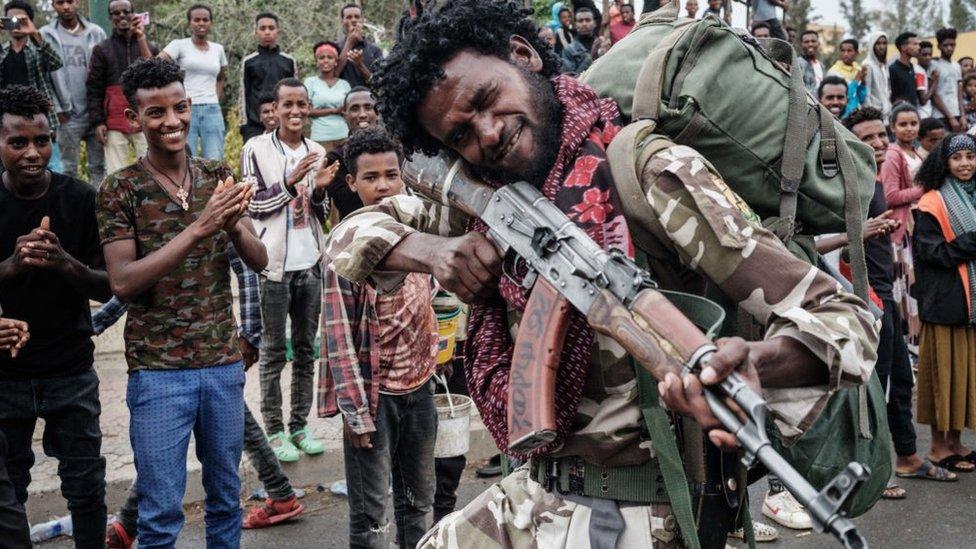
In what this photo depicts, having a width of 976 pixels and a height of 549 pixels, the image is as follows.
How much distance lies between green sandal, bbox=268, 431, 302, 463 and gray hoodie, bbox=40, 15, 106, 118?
4365mm

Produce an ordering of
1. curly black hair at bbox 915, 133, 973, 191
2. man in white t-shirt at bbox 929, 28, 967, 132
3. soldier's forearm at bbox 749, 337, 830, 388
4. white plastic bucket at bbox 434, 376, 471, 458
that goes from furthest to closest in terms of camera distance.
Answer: man in white t-shirt at bbox 929, 28, 967, 132 < curly black hair at bbox 915, 133, 973, 191 < white plastic bucket at bbox 434, 376, 471, 458 < soldier's forearm at bbox 749, 337, 830, 388

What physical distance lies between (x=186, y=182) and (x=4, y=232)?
31.8 inches

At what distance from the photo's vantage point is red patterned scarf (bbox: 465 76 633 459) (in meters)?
2.03

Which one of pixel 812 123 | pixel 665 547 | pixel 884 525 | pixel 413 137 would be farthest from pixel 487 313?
pixel 884 525

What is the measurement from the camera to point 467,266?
2.19 meters

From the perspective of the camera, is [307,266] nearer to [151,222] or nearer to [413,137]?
[151,222]

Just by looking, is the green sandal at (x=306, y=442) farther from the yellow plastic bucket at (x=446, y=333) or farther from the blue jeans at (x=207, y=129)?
the blue jeans at (x=207, y=129)

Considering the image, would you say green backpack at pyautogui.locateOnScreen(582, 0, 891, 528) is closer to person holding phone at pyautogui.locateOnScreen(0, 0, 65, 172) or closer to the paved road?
the paved road

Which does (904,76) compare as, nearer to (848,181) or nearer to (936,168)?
(936,168)

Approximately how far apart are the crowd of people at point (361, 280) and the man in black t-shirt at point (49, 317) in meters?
0.01

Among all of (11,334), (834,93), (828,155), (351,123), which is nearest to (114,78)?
(351,123)

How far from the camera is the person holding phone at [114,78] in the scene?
A: 27.6ft

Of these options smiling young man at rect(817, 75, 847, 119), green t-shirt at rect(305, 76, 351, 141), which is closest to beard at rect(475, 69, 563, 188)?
green t-shirt at rect(305, 76, 351, 141)

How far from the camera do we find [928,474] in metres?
5.96
